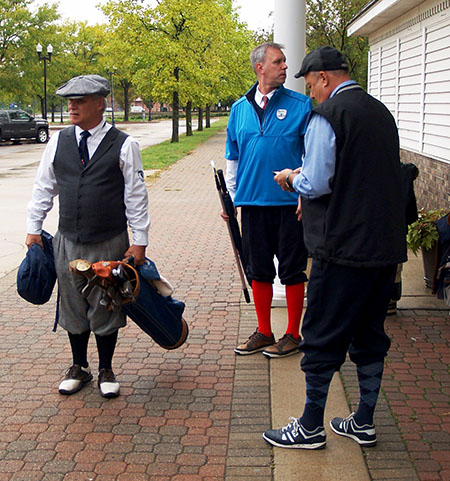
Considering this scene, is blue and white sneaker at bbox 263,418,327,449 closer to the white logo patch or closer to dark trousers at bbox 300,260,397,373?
dark trousers at bbox 300,260,397,373

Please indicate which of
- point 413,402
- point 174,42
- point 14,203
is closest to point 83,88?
point 413,402

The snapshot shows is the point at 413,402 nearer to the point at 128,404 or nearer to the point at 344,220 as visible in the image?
the point at 344,220

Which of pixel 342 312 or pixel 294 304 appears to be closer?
pixel 342 312

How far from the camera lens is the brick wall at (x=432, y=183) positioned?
332 inches

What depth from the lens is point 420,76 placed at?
9.99m

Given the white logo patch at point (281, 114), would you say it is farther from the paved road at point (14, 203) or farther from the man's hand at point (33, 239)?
the paved road at point (14, 203)

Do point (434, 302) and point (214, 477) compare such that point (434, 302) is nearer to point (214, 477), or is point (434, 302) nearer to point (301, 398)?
point (301, 398)

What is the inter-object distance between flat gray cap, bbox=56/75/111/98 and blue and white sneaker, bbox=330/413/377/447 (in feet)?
7.46

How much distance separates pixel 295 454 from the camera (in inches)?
139

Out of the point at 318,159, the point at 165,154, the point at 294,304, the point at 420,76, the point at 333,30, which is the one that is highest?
the point at 333,30

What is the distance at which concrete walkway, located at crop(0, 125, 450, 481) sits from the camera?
11.2ft

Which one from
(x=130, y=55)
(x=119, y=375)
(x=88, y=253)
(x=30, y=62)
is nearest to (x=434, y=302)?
(x=119, y=375)

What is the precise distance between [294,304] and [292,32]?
243cm

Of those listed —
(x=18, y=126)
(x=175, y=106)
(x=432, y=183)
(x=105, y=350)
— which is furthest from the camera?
(x=175, y=106)
